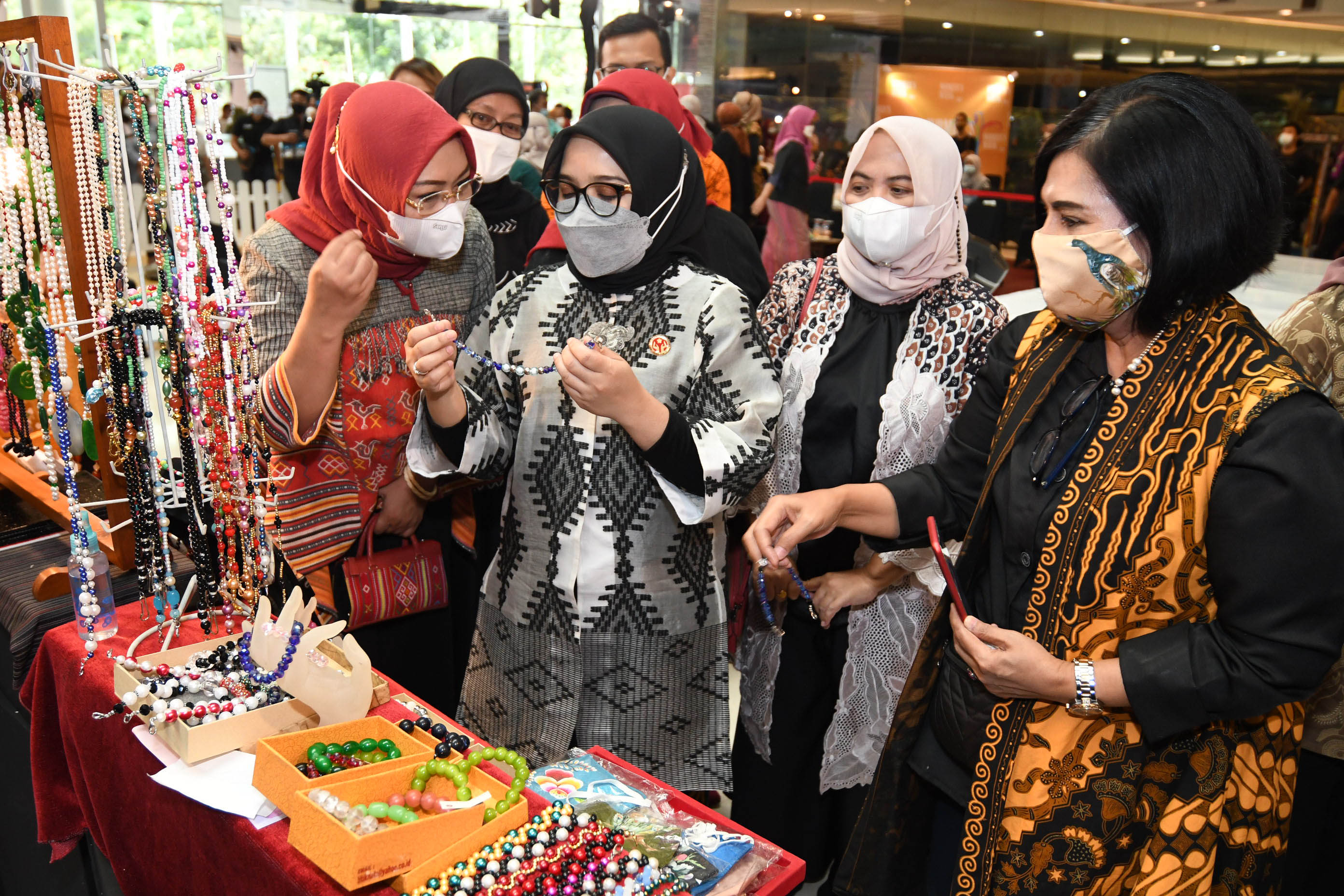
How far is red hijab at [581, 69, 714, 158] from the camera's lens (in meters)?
2.78

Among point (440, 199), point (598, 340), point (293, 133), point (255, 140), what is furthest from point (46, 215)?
point (255, 140)

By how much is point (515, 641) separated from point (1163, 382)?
1.19m

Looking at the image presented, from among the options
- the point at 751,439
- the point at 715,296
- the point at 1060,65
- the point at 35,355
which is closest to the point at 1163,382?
the point at 751,439

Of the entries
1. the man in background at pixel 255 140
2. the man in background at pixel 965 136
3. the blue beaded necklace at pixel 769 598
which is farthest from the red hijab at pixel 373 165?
the man in background at pixel 255 140

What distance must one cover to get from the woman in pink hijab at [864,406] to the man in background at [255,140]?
786 centimetres

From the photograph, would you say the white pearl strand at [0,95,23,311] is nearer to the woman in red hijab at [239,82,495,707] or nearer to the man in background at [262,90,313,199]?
the woman in red hijab at [239,82,495,707]

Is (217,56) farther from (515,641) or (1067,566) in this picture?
(1067,566)

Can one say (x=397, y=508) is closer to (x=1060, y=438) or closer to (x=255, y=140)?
(x=1060, y=438)

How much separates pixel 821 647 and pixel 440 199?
4.00 feet

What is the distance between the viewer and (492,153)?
2752mm

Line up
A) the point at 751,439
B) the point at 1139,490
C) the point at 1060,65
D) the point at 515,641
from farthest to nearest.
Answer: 1. the point at 1060,65
2. the point at 515,641
3. the point at 751,439
4. the point at 1139,490

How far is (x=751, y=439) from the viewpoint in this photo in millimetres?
1657

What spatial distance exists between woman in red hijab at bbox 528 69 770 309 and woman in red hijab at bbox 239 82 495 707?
0.24m

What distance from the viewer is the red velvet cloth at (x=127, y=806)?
1221mm
